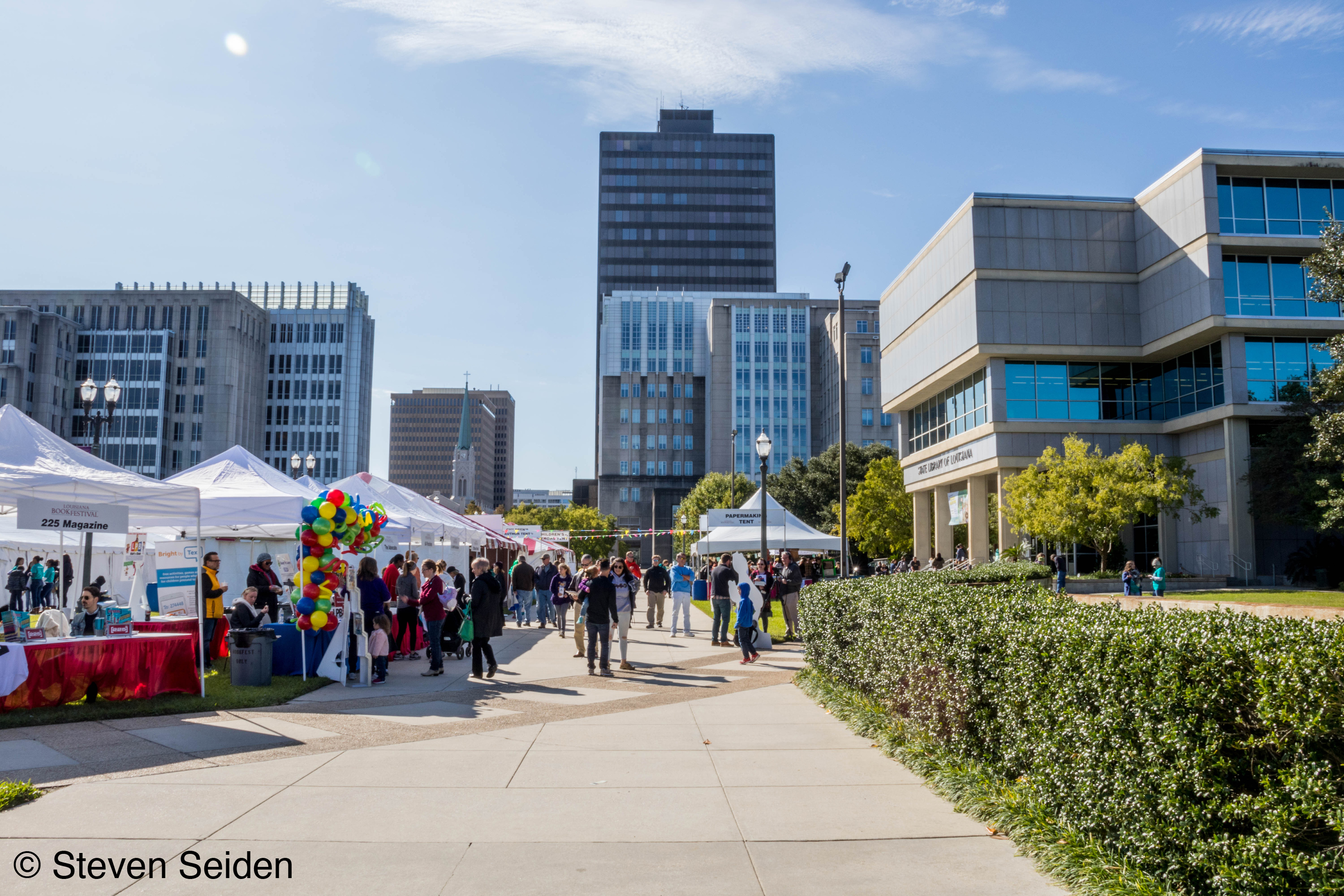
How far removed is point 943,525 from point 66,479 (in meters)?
43.1

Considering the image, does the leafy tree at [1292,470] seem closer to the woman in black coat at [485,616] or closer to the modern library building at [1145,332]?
the modern library building at [1145,332]

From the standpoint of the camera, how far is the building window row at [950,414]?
4269 centimetres

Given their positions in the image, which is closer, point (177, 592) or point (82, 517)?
point (82, 517)

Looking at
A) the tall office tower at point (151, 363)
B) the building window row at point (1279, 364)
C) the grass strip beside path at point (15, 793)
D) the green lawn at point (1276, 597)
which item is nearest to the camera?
the grass strip beside path at point (15, 793)

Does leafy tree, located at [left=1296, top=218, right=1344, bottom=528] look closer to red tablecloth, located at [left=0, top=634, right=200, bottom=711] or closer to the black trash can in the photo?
the black trash can

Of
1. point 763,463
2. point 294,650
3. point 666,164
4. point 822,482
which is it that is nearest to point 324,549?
point 294,650

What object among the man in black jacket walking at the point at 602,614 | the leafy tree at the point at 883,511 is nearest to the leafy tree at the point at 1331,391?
the man in black jacket walking at the point at 602,614

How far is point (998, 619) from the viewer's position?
24.1 feet

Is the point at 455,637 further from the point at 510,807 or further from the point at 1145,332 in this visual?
the point at 1145,332

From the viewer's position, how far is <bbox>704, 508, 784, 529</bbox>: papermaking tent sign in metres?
32.8

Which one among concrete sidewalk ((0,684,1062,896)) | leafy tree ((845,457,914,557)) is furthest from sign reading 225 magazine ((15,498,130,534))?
leafy tree ((845,457,914,557))

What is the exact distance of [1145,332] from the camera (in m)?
40.4

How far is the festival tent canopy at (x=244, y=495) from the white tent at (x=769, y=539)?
14.6m

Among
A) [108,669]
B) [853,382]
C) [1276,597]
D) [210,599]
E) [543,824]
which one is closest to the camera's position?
[543,824]
